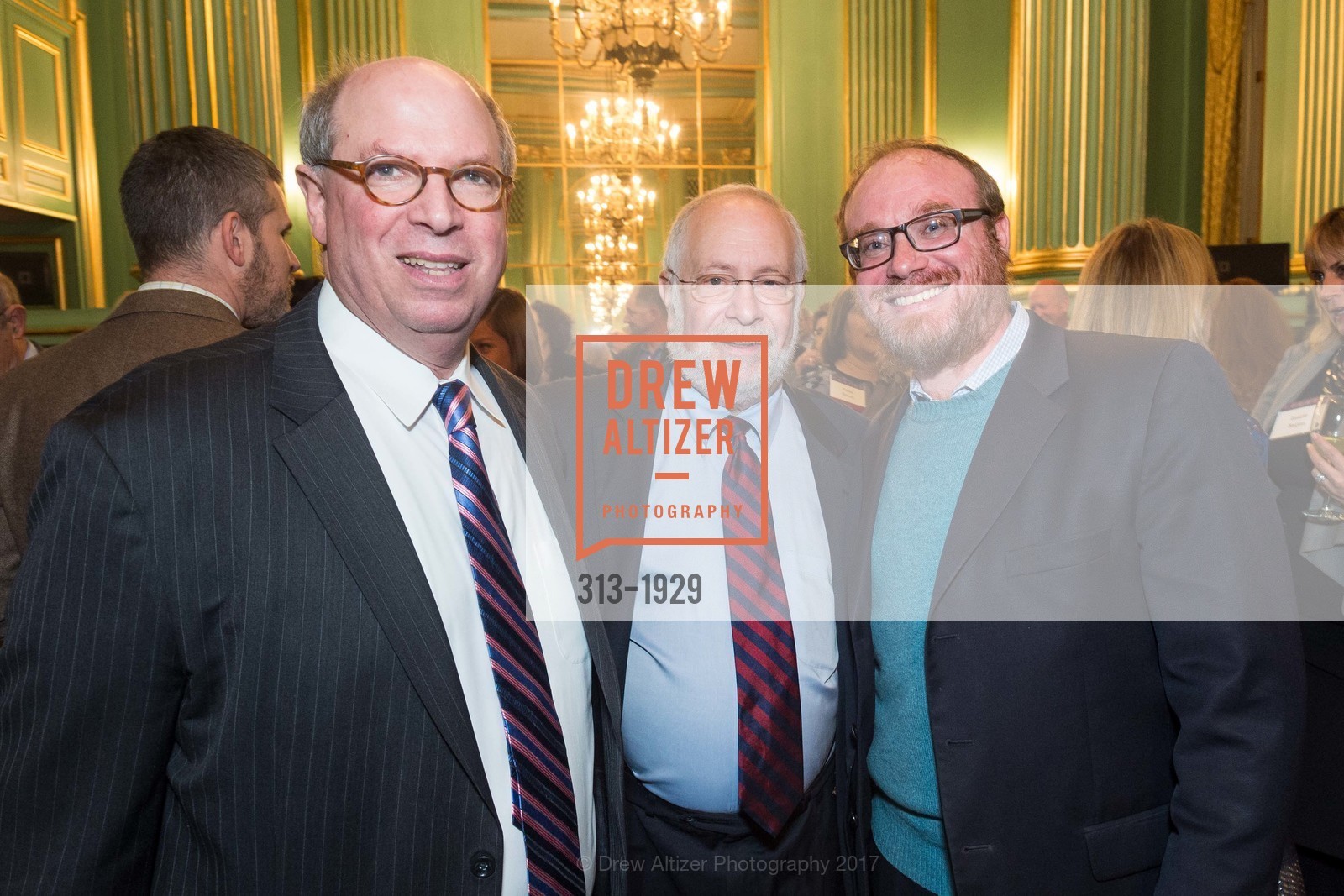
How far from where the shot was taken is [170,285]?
2088mm

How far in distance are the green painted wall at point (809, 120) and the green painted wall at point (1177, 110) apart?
2.75m

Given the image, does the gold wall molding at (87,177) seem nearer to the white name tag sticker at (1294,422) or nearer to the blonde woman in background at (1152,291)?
the blonde woman in background at (1152,291)

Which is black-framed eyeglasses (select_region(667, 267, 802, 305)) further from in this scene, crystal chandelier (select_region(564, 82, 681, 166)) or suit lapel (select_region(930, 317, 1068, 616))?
crystal chandelier (select_region(564, 82, 681, 166))

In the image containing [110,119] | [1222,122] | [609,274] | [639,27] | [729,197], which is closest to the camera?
[729,197]

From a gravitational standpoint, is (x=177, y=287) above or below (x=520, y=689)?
above

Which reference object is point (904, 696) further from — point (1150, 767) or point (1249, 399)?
point (1249, 399)

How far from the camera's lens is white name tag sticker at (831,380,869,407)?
3.25 meters

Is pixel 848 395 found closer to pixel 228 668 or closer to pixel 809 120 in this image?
pixel 228 668

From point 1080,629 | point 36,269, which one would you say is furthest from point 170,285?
point 36,269

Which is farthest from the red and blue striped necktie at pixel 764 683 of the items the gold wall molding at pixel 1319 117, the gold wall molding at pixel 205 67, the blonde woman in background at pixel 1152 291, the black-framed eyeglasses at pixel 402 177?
the gold wall molding at pixel 1319 117

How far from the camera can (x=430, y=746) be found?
43.2 inches

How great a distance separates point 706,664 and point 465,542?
673mm

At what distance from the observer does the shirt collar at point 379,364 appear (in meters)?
1.25

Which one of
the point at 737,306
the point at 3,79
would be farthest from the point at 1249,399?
the point at 3,79
